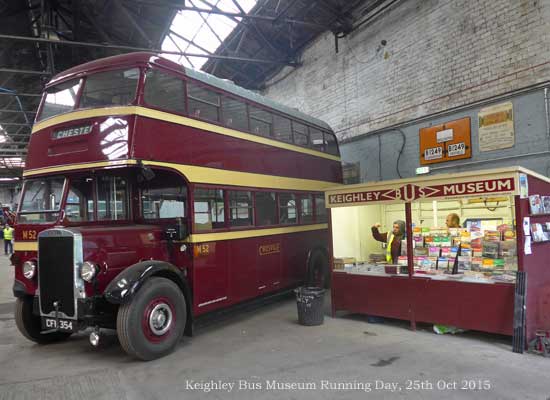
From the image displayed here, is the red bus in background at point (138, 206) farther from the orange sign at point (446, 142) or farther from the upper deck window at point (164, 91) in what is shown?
the orange sign at point (446, 142)

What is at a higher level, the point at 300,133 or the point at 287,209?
the point at 300,133

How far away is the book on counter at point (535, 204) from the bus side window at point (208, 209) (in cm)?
443

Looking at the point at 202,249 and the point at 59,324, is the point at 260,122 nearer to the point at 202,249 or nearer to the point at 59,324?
the point at 202,249

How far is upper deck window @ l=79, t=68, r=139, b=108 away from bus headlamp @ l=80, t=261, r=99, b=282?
6.81 ft

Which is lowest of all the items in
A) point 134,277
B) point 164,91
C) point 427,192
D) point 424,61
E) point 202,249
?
point 134,277

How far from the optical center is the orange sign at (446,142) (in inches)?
352

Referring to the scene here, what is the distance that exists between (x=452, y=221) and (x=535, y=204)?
2.00m

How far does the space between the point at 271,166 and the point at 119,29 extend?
8.09 meters

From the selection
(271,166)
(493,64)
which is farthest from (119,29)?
(493,64)

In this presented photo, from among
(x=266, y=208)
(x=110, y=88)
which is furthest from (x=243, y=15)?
(x=110, y=88)

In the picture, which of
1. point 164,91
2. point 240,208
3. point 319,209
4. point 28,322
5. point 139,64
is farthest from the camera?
point 319,209

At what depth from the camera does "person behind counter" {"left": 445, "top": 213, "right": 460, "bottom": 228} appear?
23.9ft

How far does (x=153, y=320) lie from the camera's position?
5227 mm

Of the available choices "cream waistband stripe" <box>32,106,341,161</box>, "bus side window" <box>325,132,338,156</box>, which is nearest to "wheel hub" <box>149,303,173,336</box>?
"cream waistband stripe" <box>32,106,341,161</box>
